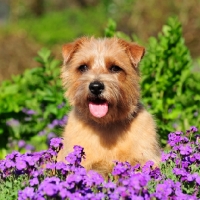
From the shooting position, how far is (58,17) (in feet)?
67.9

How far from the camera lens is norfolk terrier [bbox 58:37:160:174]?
5094 millimetres

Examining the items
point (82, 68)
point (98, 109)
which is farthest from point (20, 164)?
point (82, 68)

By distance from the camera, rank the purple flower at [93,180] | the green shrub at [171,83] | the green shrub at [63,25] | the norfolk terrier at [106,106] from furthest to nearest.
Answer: the green shrub at [63,25] < the green shrub at [171,83] < the norfolk terrier at [106,106] < the purple flower at [93,180]

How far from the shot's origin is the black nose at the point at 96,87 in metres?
4.99

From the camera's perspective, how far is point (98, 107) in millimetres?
5199

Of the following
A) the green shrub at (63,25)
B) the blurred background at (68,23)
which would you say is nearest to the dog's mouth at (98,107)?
the blurred background at (68,23)

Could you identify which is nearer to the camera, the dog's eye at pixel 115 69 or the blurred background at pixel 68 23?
the dog's eye at pixel 115 69

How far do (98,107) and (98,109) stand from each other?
2 centimetres

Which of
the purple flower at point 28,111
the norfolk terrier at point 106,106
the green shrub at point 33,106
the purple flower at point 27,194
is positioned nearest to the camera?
the purple flower at point 27,194

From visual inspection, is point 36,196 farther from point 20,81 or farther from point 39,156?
point 20,81


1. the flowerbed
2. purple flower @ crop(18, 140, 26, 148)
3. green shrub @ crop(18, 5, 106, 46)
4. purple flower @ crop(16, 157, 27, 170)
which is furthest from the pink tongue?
green shrub @ crop(18, 5, 106, 46)

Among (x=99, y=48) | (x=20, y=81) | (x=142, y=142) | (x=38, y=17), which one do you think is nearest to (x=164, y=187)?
(x=142, y=142)

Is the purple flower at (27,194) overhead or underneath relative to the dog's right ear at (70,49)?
underneath

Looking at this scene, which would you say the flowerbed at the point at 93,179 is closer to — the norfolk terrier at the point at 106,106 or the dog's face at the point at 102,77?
the norfolk terrier at the point at 106,106
